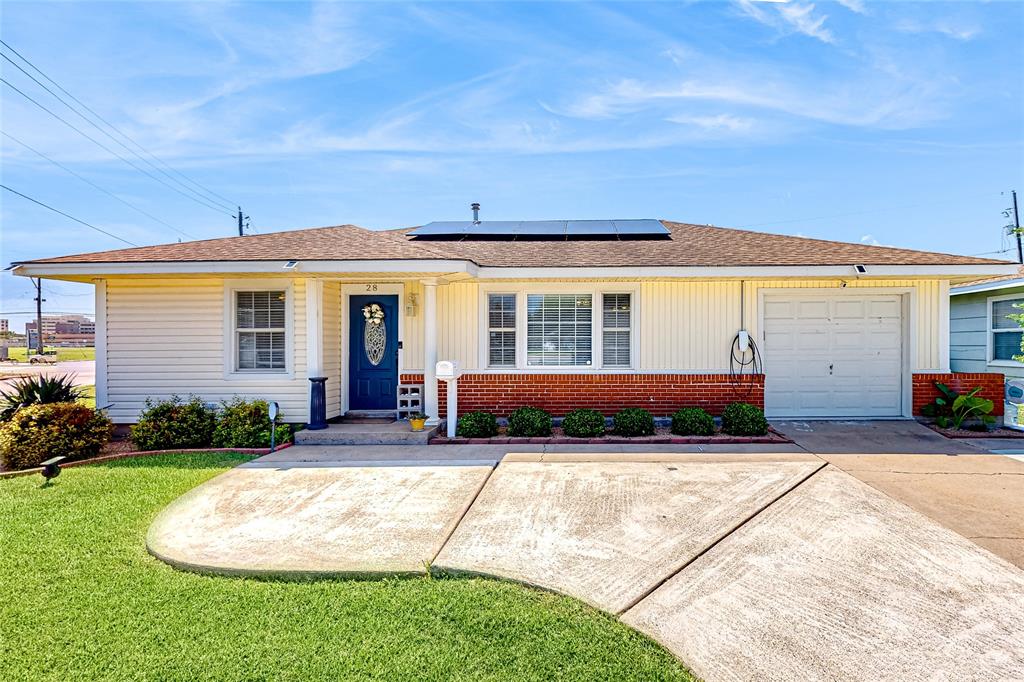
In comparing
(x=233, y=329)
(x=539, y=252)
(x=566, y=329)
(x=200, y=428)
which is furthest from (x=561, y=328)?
(x=200, y=428)

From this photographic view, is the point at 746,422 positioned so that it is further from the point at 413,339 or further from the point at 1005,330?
the point at 1005,330

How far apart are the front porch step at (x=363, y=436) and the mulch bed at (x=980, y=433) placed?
325 inches

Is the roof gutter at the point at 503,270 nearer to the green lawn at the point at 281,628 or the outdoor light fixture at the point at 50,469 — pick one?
the outdoor light fixture at the point at 50,469

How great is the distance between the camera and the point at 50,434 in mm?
7109

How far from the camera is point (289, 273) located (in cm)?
857

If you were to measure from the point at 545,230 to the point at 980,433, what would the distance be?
8.63 m

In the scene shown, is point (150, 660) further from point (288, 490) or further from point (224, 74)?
point (224, 74)

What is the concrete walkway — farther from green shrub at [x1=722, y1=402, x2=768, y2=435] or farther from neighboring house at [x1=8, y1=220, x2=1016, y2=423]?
neighboring house at [x1=8, y1=220, x2=1016, y2=423]

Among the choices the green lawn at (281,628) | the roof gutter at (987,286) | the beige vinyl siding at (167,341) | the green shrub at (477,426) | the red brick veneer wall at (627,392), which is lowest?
the green lawn at (281,628)

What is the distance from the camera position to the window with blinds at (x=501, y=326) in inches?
381

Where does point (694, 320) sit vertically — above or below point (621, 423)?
above

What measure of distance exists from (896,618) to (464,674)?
2.55m

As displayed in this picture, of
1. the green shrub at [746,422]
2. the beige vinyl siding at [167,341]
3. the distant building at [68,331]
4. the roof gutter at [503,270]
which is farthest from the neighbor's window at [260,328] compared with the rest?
the distant building at [68,331]

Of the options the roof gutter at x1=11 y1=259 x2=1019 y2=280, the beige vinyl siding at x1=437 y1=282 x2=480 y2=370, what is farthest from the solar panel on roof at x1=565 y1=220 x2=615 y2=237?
the beige vinyl siding at x1=437 y1=282 x2=480 y2=370
